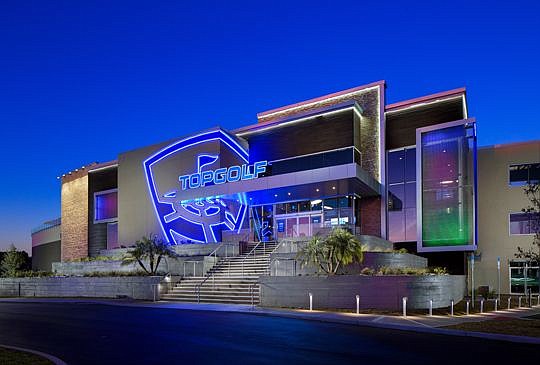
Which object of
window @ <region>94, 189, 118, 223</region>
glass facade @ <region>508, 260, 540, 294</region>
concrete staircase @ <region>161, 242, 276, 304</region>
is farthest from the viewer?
window @ <region>94, 189, 118, 223</region>

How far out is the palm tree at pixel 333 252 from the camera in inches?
968

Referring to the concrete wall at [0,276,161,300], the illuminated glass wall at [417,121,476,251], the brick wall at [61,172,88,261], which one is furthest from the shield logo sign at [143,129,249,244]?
the illuminated glass wall at [417,121,476,251]

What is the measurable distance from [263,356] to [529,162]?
106 ft

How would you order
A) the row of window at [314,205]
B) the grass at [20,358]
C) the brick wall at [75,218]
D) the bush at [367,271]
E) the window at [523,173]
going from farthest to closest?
1. the brick wall at [75,218]
2. the row of window at [314,205]
3. the window at [523,173]
4. the bush at [367,271]
5. the grass at [20,358]

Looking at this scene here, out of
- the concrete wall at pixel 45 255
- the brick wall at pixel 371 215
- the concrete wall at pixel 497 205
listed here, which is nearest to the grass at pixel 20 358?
the brick wall at pixel 371 215

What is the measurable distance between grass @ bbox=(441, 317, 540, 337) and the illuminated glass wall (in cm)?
1551

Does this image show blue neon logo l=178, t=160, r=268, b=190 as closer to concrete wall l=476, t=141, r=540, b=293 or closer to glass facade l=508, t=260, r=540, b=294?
concrete wall l=476, t=141, r=540, b=293

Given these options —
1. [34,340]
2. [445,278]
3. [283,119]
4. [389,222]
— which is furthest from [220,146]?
[34,340]

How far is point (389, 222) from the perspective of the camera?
3831 centimetres

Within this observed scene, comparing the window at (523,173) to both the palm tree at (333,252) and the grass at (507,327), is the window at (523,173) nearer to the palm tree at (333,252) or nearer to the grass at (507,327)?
the palm tree at (333,252)

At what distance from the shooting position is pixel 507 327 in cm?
1739

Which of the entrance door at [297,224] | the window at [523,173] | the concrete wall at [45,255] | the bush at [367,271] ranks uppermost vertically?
the window at [523,173]

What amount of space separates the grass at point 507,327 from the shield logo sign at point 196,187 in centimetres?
2378

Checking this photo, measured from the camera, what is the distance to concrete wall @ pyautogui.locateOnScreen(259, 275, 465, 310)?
73.5ft
